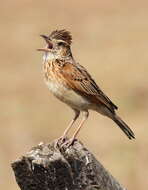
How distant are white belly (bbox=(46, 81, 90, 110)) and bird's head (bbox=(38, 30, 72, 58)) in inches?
12.2

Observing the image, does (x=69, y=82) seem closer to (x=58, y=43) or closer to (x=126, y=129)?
(x=58, y=43)

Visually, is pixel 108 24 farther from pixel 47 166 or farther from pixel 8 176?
pixel 47 166

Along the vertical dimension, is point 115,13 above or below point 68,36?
above

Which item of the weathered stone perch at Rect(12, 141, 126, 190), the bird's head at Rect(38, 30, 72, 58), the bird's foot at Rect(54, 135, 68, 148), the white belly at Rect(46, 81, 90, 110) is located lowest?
the weathered stone perch at Rect(12, 141, 126, 190)

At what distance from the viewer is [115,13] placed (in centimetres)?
3381

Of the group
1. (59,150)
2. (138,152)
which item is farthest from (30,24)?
(59,150)

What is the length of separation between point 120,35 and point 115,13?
342 cm

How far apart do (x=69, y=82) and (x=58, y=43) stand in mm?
367

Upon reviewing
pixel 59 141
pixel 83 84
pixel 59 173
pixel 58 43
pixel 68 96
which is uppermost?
pixel 58 43

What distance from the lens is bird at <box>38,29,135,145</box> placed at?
32.3 feet

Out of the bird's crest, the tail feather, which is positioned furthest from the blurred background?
the bird's crest

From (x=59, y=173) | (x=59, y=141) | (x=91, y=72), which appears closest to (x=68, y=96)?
(x=59, y=141)

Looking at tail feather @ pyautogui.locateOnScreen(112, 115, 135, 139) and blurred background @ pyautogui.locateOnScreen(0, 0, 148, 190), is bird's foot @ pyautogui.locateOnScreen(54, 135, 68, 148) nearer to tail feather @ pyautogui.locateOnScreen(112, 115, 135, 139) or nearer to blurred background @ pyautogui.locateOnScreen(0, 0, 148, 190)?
tail feather @ pyautogui.locateOnScreen(112, 115, 135, 139)

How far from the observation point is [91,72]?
23.8 metres
